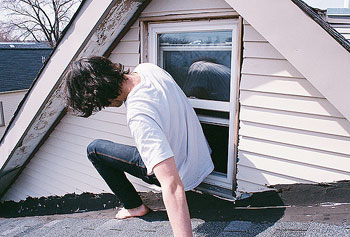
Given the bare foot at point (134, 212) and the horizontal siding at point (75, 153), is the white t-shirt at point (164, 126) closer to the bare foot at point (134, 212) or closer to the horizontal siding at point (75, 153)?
the bare foot at point (134, 212)

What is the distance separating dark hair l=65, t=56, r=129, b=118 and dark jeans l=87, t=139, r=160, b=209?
57 cm

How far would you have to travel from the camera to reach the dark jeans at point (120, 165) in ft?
8.48

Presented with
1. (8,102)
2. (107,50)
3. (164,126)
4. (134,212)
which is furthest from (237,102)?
(8,102)

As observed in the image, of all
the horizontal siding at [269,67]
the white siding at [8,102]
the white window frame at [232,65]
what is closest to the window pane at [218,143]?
the white window frame at [232,65]

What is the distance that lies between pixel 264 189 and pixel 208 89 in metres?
1.03

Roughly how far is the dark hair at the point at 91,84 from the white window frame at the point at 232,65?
1.10 metres

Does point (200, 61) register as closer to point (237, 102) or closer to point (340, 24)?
point (237, 102)

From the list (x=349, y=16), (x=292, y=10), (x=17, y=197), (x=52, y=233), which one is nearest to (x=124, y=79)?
(x=292, y=10)

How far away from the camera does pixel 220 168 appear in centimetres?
330

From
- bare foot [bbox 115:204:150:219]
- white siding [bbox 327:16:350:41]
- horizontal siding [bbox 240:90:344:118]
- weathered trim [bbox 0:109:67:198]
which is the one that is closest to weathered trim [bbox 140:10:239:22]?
horizontal siding [bbox 240:90:344:118]

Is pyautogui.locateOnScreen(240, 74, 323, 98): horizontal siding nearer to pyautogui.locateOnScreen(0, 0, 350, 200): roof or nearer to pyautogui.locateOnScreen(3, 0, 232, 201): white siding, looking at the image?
pyautogui.locateOnScreen(0, 0, 350, 200): roof

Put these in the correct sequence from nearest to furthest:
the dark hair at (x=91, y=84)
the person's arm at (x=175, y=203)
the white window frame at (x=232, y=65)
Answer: the person's arm at (x=175, y=203) → the dark hair at (x=91, y=84) → the white window frame at (x=232, y=65)

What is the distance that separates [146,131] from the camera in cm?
174

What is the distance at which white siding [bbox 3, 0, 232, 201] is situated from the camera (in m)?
3.26
